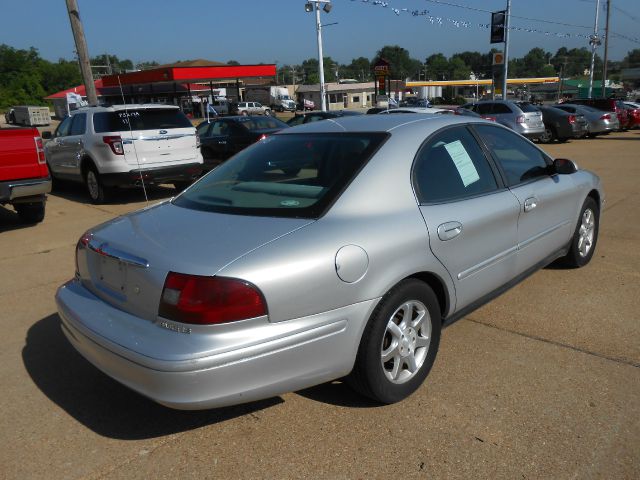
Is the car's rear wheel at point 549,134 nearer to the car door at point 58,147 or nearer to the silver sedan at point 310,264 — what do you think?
the car door at point 58,147

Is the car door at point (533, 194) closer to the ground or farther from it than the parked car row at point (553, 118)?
farther from it

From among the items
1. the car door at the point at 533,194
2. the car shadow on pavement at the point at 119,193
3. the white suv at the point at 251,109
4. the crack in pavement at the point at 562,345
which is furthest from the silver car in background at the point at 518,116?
the white suv at the point at 251,109

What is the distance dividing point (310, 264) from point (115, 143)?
24.6 feet

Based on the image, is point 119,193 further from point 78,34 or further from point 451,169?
point 451,169

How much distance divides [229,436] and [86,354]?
2.74ft

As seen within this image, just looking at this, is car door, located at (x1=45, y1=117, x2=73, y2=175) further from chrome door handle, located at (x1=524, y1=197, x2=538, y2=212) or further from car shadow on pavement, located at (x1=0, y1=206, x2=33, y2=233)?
chrome door handle, located at (x1=524, y1=197, x2=538, y2=212)

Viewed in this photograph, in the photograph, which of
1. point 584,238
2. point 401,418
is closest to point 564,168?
point 584,238

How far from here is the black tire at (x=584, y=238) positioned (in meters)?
4.75

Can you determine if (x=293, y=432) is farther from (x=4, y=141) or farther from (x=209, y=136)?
(x=209, y=136)

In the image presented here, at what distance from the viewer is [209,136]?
13.3 m

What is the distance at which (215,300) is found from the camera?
2260 millimetres

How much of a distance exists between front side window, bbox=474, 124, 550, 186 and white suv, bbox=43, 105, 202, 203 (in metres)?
6.17

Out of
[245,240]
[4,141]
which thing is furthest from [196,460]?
[4,141]

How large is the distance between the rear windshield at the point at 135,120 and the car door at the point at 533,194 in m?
6.64
